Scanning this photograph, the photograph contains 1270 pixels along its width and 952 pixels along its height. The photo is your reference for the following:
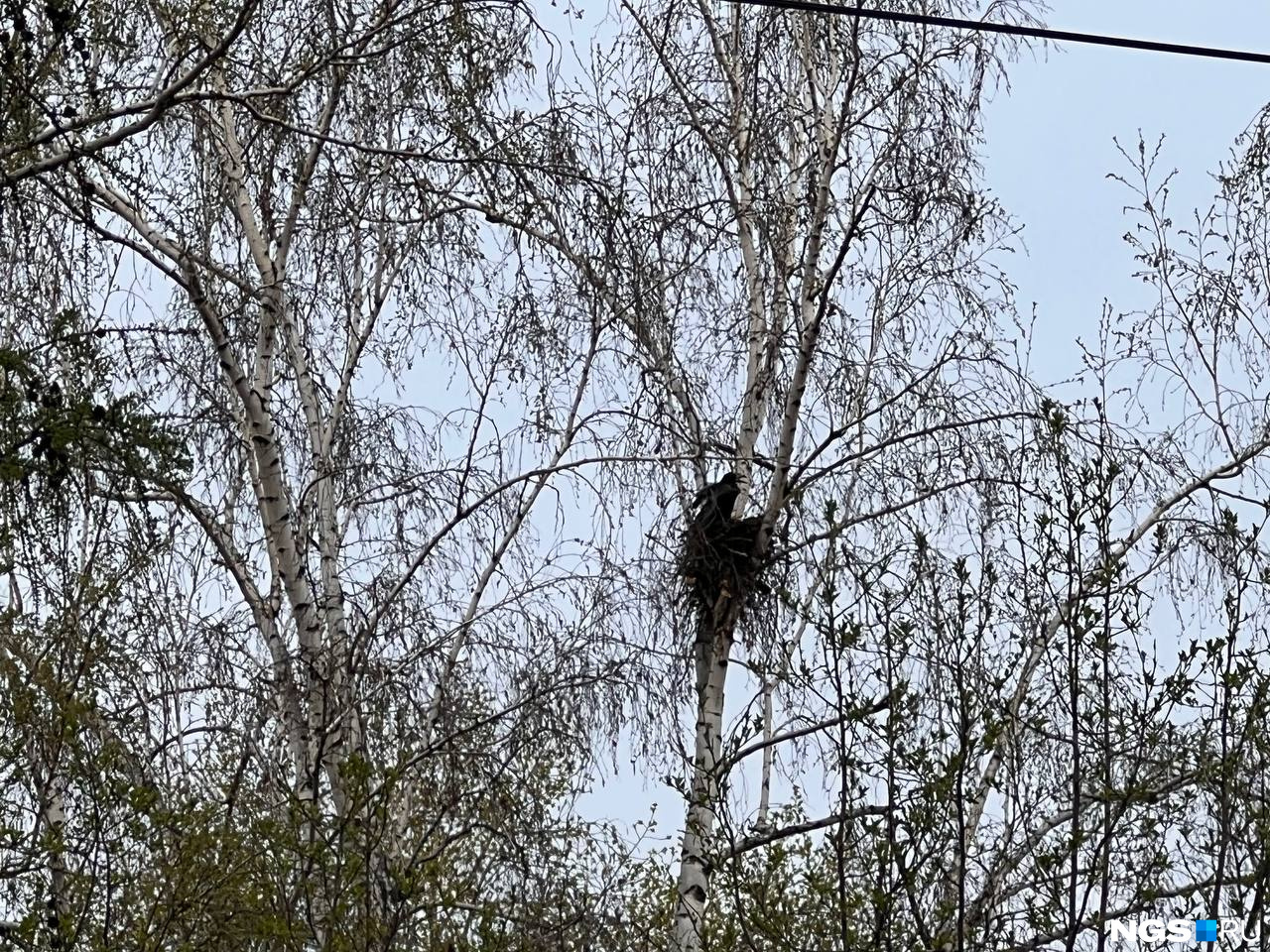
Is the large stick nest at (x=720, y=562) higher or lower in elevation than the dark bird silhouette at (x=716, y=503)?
lower

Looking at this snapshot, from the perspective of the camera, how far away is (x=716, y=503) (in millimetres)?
8336

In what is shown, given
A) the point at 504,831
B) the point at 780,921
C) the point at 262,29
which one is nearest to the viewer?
the point at 780,921

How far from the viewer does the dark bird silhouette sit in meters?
8.30

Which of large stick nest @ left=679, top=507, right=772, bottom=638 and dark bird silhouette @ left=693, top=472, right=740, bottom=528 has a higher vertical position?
dark bird silhouette @ left=693, top=472, right=740, bottom=528

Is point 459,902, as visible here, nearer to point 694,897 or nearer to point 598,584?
point 694,897

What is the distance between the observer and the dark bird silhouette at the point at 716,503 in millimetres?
8305

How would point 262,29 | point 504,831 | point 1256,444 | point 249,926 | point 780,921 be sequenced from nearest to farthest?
1. point 780,921
2. point 249,926
3. point 504,831
4. point 262,29
5. point 1256,444

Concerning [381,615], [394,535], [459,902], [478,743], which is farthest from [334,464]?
[459,902]

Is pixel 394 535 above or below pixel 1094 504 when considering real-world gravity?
above

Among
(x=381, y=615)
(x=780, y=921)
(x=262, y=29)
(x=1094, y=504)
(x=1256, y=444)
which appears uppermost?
(x=262, y=29)

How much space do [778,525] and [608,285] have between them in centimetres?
130

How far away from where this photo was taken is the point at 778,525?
8586 millimetres

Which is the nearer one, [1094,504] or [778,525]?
[1094,504]

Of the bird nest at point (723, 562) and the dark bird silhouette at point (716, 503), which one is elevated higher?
the dark bird silhouette at point (716, 503)
